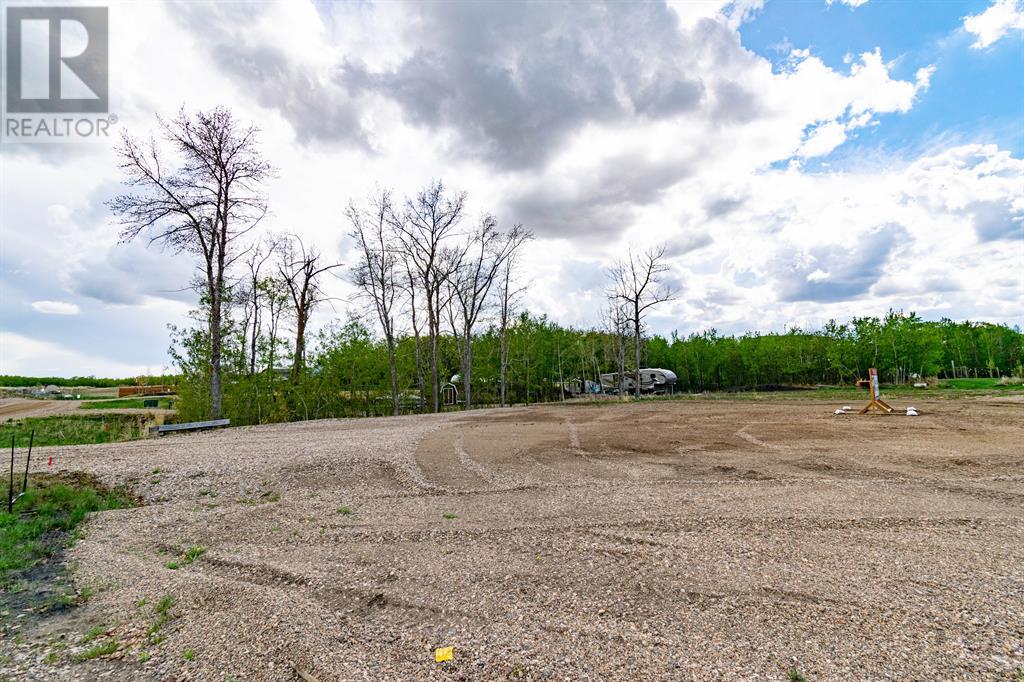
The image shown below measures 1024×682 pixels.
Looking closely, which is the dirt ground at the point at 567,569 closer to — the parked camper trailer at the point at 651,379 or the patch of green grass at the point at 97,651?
the patch of green grass at the point at 97,651

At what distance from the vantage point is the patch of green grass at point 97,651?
10.2ft

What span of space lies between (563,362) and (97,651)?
35252mm

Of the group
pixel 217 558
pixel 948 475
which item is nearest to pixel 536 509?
pixel 217 558

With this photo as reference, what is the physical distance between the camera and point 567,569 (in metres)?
4.17

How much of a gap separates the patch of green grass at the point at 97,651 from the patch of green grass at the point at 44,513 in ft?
6.52

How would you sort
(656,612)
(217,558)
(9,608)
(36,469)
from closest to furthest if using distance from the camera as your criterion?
(656,612)
(9,608)
(217,558)
(36,469)

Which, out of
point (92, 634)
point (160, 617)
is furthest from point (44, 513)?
point (160, 617)

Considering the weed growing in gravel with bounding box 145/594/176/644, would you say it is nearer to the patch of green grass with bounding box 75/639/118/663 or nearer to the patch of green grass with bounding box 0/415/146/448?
the patch of green grass with bounding box 75/639/118/663

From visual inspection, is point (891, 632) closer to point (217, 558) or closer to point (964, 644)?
point (964, 644)

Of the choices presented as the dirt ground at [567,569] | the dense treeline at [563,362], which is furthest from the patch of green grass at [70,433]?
the dirt ground at [567,569]

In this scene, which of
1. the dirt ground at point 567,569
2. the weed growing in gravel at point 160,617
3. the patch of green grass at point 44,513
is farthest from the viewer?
the patch of green grass at point 44,513

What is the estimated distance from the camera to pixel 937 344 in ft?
108

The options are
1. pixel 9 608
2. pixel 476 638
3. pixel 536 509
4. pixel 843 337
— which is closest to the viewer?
pixel 476 638

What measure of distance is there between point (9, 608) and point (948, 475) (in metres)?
10.7
